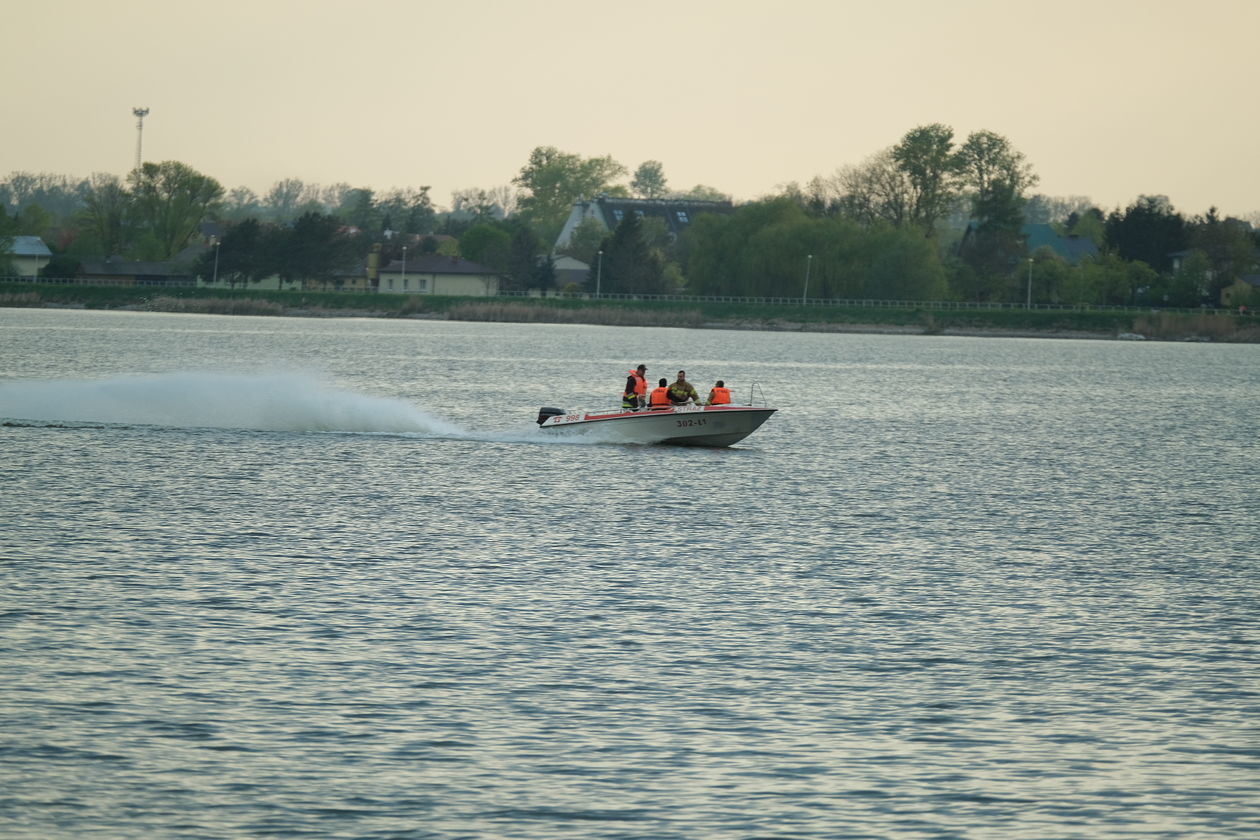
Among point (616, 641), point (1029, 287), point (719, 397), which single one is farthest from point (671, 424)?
point (1029, 287)

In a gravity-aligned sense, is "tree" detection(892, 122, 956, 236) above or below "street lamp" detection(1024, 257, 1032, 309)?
above

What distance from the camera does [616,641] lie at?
22.1m

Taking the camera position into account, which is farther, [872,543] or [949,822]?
[872,543]

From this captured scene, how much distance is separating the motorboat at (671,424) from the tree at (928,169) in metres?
141

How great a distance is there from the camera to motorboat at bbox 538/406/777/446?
47375 millimetres

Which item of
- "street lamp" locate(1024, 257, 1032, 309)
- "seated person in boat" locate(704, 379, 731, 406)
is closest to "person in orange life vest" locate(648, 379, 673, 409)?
"seated person in boat" locate(704, 379, 731, 406)

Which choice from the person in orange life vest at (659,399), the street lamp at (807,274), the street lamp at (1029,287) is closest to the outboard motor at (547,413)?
the person in orange life vest at (659,399)

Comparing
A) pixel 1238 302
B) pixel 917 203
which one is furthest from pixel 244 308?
pixel 1238 302

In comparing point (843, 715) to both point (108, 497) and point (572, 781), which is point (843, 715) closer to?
point (572, 781)

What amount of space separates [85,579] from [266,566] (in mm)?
3004

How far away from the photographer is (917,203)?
618 feet

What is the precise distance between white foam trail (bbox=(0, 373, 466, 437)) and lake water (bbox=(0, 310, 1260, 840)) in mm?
4939

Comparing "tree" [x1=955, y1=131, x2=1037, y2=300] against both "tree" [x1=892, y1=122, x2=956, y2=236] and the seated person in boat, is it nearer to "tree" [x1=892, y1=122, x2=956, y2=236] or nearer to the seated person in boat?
"tree" [x1=892, y1=122, x2=956, y2=236]

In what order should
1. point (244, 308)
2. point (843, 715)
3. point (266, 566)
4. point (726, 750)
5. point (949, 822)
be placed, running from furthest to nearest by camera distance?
point (244, 308) → point (266, 566) → point (843, 715) → point (726, 750) → point (949, 822)
